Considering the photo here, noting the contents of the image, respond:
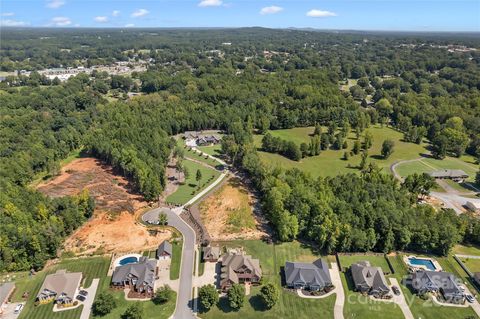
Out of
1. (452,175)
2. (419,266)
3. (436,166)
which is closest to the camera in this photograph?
(419,266)

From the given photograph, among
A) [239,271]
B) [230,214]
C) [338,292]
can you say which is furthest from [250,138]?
[338,292]

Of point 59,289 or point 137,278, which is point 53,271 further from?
point 137,278

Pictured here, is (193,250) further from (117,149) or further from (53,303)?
(117,149)

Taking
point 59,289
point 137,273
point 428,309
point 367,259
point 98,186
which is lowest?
point 428,309

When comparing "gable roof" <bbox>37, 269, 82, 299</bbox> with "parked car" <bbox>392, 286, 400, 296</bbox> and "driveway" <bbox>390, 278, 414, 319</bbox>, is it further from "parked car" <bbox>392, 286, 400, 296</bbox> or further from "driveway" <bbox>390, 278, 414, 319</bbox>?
"parked car" <bbox>392, 286, 400, 296</bbox>

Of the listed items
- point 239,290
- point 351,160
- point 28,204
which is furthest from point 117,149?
point 351,160

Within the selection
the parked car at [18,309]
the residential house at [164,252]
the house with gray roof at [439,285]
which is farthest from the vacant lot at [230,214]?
the parked car at [18,309]

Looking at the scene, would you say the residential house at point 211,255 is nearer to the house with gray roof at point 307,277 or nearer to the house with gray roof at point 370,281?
the house with gray roof at point 307,277
